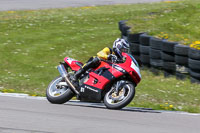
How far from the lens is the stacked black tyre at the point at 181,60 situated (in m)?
10.9

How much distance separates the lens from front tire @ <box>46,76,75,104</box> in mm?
7980

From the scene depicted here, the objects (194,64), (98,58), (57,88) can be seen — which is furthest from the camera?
(194,64)

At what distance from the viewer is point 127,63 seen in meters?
7.64

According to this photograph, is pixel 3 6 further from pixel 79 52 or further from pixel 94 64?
pixel 94 64

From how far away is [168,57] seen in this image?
37.5ft

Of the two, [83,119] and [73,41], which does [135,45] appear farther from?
[83,119]

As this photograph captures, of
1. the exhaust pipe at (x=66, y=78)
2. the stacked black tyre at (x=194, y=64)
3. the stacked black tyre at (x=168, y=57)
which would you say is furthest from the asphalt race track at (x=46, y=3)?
the exhaust pipe at (x=66, y=78)

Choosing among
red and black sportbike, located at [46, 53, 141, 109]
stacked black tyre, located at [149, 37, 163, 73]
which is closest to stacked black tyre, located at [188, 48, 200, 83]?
stacked black tyre, located at [149, 37, 163, 73]

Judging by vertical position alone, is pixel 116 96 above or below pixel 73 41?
above

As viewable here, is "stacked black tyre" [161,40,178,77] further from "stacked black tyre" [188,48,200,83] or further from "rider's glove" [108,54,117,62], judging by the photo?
"rider's glove" [108,54,117,62]

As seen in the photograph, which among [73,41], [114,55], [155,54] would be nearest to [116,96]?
[114,55]

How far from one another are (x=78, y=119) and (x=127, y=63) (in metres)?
1.70

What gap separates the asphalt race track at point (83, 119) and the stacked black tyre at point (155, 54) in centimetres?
405

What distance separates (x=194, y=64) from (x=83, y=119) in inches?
190
